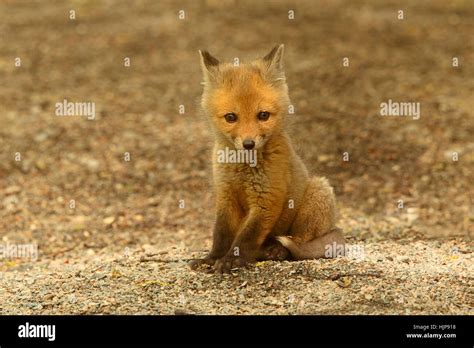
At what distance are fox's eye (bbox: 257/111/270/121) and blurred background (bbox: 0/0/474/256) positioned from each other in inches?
79.6

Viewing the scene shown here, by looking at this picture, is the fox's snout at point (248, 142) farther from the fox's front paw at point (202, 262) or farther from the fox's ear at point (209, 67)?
the fox's front paw at point (202, 262)

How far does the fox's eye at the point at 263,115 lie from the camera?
641cm

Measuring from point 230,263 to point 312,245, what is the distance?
0.87 metres

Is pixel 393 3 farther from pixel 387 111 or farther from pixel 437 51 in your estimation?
pixel 387 111

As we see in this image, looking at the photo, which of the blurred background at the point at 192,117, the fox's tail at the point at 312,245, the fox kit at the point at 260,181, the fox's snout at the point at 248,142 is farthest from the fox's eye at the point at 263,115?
the blurred background at the point at 192,117

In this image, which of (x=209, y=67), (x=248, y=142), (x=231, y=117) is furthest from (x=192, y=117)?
(x=248, y=142)

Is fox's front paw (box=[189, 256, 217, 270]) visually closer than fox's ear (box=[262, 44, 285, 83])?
No

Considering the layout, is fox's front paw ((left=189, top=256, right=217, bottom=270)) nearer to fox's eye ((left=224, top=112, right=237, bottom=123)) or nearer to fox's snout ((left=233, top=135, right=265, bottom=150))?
fox's snout ((left=233, top=135, right=265, bottom=150))

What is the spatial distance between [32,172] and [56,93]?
3.09 metres

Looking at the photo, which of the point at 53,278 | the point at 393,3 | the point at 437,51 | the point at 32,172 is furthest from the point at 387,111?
the point at 393,3

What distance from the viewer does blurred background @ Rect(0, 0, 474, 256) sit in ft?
32.9

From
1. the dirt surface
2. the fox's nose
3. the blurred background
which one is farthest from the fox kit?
the blurred background

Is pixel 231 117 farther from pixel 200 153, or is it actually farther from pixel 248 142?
pixel 200 153

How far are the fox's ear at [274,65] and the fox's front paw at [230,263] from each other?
5.10 feet
